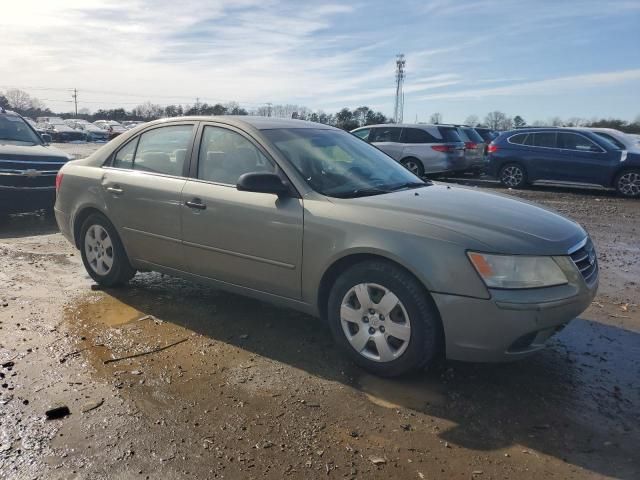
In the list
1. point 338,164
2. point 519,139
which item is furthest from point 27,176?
point 519,139

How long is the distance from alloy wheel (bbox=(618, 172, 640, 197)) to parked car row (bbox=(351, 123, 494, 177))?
4087mm

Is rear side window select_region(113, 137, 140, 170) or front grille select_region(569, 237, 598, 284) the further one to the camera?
rear side window select_region(113, 137, 140, 170)

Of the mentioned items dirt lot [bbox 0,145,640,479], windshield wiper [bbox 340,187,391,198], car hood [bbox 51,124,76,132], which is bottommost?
dirt lot [bbox 0,145,640,479]

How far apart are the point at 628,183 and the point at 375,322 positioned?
1176 cm

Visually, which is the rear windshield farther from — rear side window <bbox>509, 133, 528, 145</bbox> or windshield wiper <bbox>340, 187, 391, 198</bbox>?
windshield wiper <bbox>340, 187, 391, 198</bbox>

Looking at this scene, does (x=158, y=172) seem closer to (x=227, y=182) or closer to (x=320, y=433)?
(x=227, y=182)

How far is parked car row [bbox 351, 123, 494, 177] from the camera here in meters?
15.1

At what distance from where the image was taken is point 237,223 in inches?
163

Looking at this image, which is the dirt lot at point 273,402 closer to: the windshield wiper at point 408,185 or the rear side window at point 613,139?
the windshield wiper at point 408,185

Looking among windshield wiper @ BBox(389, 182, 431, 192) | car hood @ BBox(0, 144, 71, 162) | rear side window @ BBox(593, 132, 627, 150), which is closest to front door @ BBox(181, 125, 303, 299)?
windshield wiper @ BBox(389, 182, 431, 192)

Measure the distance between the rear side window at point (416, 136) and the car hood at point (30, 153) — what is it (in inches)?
364

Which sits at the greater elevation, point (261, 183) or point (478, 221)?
point (261, 183)

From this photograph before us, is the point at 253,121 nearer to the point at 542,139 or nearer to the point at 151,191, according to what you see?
the point at 151,191

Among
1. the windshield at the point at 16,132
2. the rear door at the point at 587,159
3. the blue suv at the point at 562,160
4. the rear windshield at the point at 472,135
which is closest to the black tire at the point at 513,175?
the blue suv at the point at 562,160
